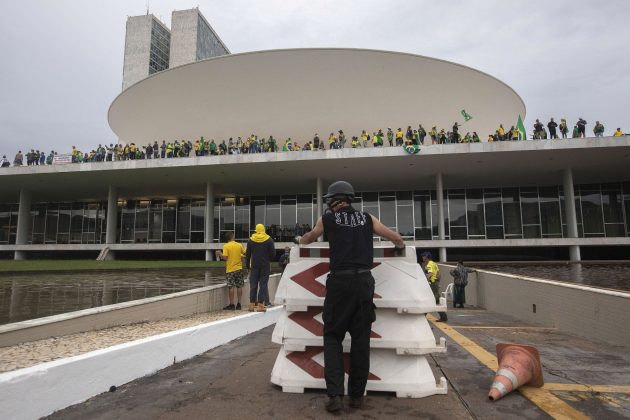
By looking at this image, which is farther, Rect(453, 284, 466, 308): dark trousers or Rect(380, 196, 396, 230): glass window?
Rect(380, 196, 396, 230): glass window

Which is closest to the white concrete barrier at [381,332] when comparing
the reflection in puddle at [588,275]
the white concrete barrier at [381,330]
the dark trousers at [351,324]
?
the white concrete barrier at [381,330]

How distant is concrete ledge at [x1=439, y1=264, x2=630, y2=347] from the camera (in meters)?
5.50

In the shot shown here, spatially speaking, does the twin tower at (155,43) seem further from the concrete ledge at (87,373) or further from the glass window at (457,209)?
the concrete ledge at (87,373)

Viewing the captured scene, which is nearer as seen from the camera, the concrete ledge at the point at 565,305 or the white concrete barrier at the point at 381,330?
the white concrete barrier at the point at 381,330

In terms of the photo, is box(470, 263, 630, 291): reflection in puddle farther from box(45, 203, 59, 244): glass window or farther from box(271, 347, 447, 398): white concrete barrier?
box(45, 203, 59, 244): glass window

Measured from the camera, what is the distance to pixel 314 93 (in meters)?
30.3

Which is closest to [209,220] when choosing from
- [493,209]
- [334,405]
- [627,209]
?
[493,209]

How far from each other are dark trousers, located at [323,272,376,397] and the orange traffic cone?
0.99 meters

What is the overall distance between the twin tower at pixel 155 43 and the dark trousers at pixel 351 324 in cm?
8907

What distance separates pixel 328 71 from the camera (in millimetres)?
29703

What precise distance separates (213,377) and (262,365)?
22.2 inches

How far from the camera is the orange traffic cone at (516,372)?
9.98 ft

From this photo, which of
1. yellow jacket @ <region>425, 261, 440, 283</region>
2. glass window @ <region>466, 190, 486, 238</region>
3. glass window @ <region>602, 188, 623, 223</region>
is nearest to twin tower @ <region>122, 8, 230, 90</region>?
glass window @ <region>466, 190, 486, 238</region>

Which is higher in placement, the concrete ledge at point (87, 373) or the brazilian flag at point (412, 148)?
the brazilian flag at point (412, 148)
